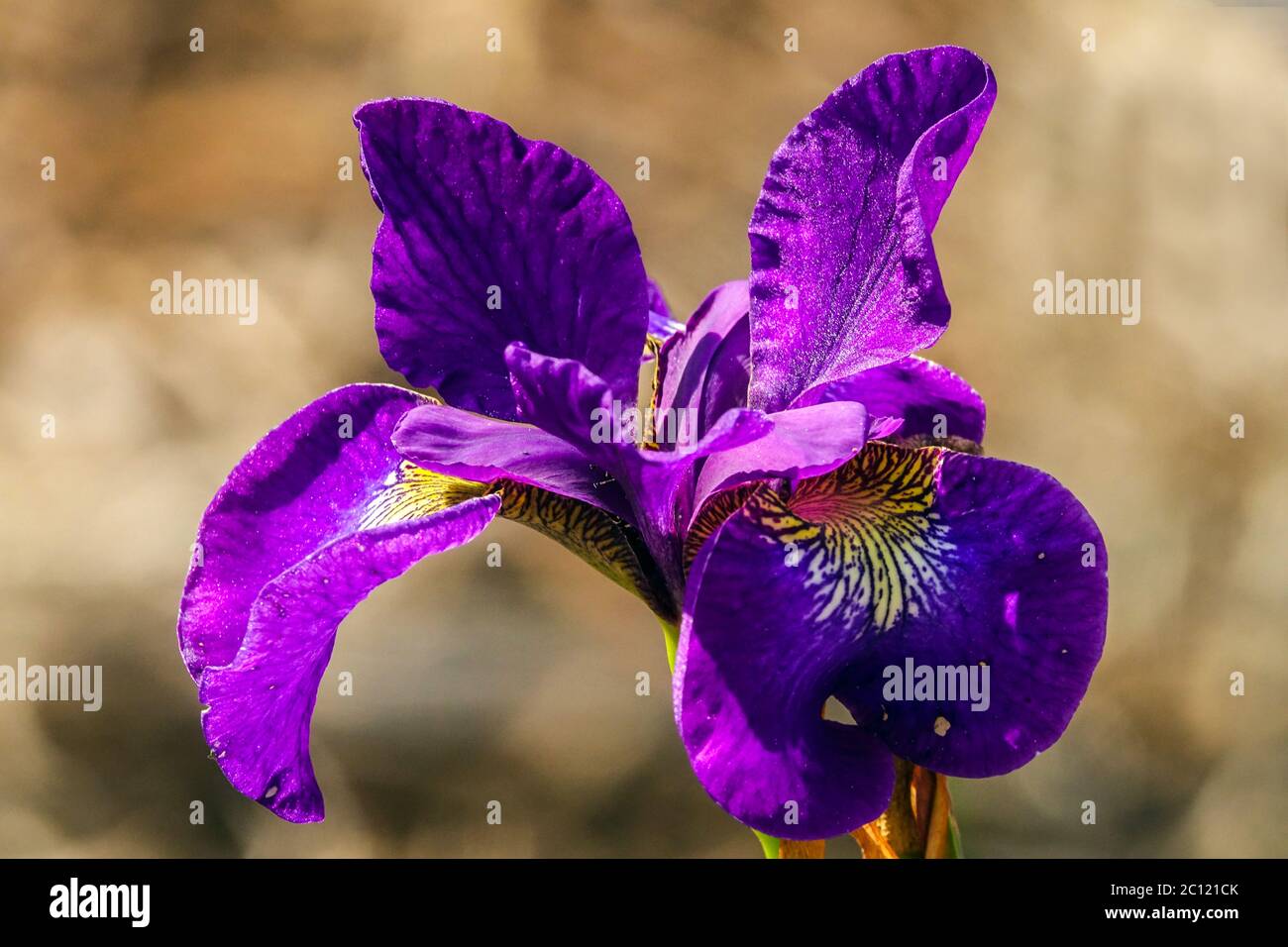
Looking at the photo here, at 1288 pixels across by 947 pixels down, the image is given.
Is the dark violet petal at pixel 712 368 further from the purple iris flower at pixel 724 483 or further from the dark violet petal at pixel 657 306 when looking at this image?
the dark violet petal at pixel 657 306

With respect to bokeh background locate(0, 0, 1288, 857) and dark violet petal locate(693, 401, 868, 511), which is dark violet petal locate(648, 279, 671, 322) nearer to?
dark violet petal locate(693, 401, 868, 511)

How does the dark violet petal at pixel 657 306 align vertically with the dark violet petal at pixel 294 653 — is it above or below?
above

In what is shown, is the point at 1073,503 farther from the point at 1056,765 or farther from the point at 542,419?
the point at 1056,765

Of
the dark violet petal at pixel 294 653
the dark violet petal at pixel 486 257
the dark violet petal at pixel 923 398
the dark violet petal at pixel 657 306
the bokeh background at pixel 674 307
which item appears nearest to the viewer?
the dark violet petal at pixel 294 653

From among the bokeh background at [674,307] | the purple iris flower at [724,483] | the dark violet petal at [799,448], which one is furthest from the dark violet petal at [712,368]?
the bokeh background at [674,307]

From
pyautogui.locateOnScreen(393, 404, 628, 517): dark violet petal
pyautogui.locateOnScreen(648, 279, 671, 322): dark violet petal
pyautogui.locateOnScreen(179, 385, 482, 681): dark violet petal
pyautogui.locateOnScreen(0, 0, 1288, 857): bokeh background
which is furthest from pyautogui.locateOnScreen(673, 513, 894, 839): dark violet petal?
pyautogui.locateOnScreen(0, 0, 1288, 857): bokeh background

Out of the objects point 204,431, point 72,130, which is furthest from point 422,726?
point 72,130

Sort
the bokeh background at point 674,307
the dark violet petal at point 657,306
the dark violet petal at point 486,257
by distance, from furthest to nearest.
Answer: the bokeh background at point 674,307
the dark violet petal at point 657,306
the dark violet petal at point 486,257
